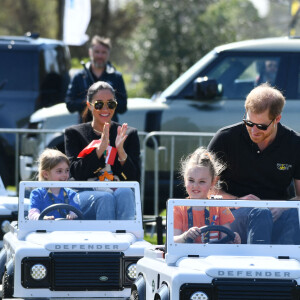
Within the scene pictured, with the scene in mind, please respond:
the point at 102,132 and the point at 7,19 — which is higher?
the point at 7,19

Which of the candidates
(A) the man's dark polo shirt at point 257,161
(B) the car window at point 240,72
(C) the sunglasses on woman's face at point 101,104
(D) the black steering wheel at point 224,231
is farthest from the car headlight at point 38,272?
(B) the car window at point 240,72

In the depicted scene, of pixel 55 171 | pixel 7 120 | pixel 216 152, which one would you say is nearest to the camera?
pixel 216 152

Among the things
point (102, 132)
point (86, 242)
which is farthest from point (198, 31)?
point (86, 242)

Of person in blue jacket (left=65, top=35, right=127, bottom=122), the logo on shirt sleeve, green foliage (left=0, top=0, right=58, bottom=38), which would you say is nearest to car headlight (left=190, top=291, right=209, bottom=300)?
the logo on shirt sleeve

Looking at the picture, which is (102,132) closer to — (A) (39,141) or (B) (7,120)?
(A) (39,141)

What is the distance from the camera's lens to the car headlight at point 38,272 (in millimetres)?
6289

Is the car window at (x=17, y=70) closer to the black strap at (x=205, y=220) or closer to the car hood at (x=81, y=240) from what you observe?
the car hood at (x=81, y=240)

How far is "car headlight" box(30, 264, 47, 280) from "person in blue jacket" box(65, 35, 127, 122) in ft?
13.3

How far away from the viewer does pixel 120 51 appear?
1805 inches

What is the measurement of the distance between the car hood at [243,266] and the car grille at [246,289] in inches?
1.4

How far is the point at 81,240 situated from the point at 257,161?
1.42 m

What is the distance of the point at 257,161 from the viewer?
684cm

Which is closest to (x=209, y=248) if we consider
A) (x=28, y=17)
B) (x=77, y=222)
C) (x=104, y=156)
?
(x=77, y=222)

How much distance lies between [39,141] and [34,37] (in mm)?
3291
